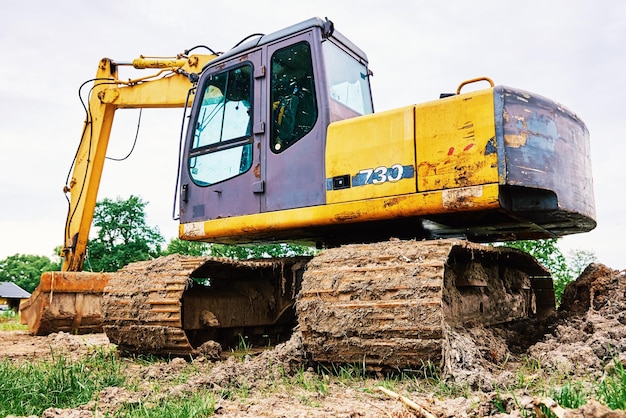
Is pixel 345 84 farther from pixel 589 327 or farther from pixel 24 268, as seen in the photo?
pixel 24 268

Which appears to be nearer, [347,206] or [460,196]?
[460,196]

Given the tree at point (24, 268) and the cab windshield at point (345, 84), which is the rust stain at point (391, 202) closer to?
the cab windshield at point (345, 84)

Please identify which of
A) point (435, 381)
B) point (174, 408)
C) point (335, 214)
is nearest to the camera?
point (174, 408)

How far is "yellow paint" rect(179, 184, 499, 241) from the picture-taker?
154 inches

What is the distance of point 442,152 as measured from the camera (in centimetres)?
407

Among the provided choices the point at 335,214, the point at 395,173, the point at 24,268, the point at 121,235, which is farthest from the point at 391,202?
the point at 24,268

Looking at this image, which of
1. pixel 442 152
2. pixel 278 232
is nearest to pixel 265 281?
pixel 278 232

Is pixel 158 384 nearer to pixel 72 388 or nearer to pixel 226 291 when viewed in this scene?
pixel 72 388

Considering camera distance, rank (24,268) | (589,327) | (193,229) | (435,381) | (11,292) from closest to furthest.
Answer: (435,381) → (589,327) → (193,229) → (11,292) → (24,268)

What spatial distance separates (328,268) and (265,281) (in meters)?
1.96

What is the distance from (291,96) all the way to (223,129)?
74cm

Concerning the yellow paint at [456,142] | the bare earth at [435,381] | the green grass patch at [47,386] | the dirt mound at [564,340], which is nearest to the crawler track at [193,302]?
the bare earth at [435,381]

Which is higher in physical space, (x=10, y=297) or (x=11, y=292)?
(x=11, y=292)

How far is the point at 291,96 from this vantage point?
192 inches
